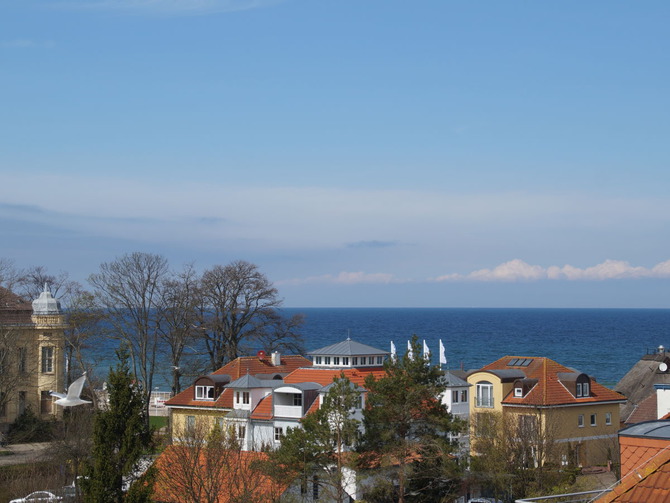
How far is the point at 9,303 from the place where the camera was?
211ft

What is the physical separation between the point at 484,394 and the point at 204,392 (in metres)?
18.4

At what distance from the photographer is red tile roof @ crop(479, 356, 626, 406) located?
54.9 m

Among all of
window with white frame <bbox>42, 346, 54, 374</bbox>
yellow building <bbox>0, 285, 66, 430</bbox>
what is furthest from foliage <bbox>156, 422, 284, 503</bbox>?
window with white frame <bbox>42, 346, 54, 374</bbox>

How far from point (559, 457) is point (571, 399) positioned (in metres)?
9.54

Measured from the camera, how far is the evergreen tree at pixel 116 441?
28328 millimetres

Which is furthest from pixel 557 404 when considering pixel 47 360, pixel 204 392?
pixel 47 360

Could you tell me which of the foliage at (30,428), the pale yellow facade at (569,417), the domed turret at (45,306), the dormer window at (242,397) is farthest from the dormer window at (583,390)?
the domed turret at (45,306)

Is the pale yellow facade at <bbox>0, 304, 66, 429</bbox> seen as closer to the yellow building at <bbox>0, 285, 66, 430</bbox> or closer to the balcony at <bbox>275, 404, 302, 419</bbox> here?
the yellow building at <bbox>0, 285, 66, 430</bbox>

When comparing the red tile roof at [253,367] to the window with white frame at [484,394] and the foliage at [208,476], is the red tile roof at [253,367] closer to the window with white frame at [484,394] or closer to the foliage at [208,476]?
the window with white frame at [484,394]

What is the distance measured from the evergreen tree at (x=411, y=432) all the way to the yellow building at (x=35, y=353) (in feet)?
99.0

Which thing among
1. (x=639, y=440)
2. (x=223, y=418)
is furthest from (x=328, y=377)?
(x=639, y=440)

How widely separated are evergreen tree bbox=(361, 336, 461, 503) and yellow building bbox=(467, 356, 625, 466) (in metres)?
11.8

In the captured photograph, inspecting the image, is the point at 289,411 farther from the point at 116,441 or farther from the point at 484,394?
the point at 116,441

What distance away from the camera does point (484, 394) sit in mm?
57906
